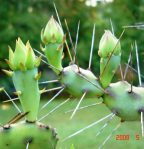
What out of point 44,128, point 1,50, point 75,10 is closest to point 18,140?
point 44,128

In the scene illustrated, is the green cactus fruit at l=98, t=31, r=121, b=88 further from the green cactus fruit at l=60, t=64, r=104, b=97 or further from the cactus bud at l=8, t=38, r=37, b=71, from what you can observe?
the cactus bud at l=8, t=38, r=37, b=71

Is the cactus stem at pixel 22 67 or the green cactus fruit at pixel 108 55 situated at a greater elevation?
the cactus stem at pixel 22 67

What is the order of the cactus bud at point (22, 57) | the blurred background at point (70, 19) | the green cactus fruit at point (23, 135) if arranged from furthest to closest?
the blurred background at point (70, 19), the green cactus fruit at point (23, 135), the cactus bud at point (22, 57)

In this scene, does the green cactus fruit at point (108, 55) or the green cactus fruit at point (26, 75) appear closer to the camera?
the green cactus fruit at point (26, 75)

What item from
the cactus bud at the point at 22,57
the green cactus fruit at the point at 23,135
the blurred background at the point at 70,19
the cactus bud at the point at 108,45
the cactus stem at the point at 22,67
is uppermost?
the cactus bud at the point at 22,57

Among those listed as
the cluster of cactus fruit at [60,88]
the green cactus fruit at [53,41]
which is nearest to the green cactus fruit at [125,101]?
the cluster of cactus fruit at [60,88]

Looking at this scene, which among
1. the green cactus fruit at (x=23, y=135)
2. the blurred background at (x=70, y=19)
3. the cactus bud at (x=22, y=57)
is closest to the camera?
the cactus bud at (x=22, y=57)

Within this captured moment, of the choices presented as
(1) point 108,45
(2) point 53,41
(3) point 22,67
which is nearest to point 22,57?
(3) point 22,67

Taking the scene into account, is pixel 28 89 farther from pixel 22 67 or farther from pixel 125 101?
pixel 125 101

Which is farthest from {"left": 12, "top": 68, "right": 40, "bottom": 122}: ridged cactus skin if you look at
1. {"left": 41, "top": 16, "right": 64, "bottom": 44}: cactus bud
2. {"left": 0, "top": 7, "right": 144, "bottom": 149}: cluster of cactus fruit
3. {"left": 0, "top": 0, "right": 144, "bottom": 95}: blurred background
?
{"left": 0, "top": 0, "right": 144, "bottom": 95}: blurred background

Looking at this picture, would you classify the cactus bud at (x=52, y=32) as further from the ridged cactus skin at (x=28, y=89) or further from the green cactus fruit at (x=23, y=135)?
the green cactus fruit at (x=23, y=135)
